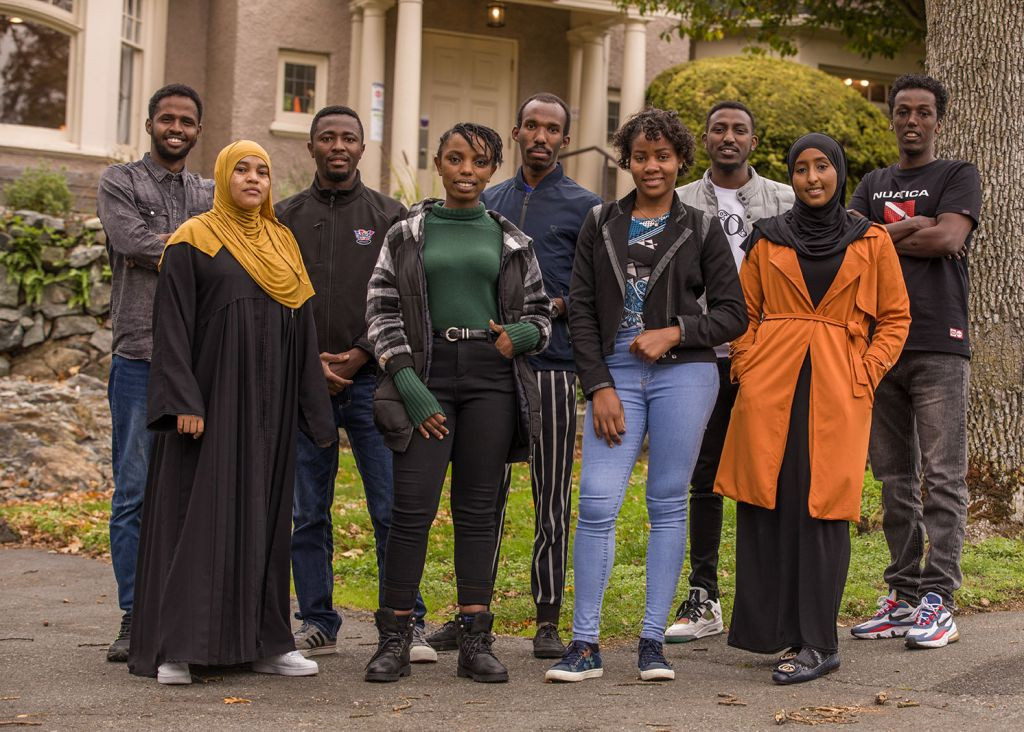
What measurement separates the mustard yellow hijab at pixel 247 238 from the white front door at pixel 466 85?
43.5 feet

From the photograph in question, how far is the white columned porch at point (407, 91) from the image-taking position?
16922 mm

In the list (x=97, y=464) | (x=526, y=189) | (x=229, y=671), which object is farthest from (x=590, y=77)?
(x=229, y=671)

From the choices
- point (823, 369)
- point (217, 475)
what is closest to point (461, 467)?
point (217, 475)

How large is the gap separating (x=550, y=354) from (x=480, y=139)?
984mm

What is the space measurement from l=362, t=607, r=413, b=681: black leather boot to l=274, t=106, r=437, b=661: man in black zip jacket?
1.64 feet

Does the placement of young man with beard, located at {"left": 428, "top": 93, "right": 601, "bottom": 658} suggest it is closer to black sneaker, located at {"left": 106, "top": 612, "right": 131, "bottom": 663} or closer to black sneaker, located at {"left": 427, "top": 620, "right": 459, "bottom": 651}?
black sneaker, located at {"left": 427, "top": 620, "right": 459, "bottom": 651}

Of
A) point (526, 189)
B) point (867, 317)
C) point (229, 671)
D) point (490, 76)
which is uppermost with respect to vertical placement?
point (490, 76)

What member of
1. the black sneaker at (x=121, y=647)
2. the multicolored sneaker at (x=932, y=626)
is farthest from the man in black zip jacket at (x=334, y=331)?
the multicolored sneaker at (x=932, y=626)

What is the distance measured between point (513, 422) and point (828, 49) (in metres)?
16.6

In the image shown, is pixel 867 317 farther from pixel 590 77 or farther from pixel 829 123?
pixel 590 77

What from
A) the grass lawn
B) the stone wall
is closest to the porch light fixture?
the stone wall

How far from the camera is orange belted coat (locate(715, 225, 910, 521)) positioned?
5.44m

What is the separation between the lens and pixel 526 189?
619 cm

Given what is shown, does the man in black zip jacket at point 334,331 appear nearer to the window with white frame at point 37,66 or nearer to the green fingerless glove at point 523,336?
the green fingerless glove at point 523,336
